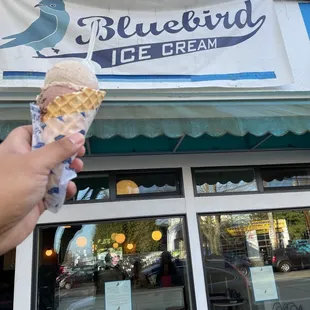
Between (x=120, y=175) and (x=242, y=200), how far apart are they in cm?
167

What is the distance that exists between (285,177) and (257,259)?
4.39 feet

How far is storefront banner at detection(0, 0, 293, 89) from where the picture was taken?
4453 mm

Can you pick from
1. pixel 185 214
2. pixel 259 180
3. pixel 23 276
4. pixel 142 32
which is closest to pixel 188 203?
pixel 185 214

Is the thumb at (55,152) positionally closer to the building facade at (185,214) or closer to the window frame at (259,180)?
the building facade at (185,214)

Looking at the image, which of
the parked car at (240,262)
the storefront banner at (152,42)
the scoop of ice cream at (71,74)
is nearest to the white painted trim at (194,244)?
the parked car at (240,262)

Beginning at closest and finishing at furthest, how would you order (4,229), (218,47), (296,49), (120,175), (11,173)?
(11,173) < (4,229) < (120,175) < (218,47) < (296,49)

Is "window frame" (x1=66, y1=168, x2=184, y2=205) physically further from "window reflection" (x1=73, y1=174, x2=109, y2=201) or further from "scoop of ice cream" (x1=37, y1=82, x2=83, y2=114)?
"scoop of ice cream" (x1=37, y1=82, x2=83, y2=114)

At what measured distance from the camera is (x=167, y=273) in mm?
4980

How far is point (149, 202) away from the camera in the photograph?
4.25 meters

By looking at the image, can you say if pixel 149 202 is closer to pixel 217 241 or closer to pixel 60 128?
pixel 217 241

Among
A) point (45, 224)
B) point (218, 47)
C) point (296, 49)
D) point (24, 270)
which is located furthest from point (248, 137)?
Answer: point (24, 270)

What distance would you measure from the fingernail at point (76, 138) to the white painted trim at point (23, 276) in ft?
10.1

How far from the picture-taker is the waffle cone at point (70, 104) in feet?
4.09

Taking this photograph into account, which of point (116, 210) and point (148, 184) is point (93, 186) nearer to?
point (116, 210)
